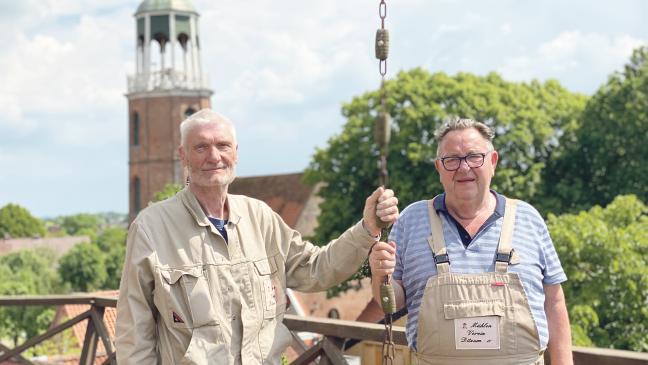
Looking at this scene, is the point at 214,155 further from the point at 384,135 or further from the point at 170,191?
the point at 170,191

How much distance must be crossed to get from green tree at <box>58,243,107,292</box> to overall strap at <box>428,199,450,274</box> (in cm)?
4750

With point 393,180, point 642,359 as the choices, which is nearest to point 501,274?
point 642,359

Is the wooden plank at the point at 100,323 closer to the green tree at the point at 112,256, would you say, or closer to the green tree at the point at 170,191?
the green tree at the point at 170,191

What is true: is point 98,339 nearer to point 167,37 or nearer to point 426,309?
point 426,309

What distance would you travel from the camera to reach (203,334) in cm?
331

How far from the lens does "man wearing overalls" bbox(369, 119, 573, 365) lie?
327 cm

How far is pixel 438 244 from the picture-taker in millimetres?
3346

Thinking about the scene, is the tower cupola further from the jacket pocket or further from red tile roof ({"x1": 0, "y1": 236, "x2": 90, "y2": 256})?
the jacket pocket

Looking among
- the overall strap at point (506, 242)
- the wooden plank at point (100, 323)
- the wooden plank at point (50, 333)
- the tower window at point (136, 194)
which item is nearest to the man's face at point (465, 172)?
the overall strap at point (506, 242)

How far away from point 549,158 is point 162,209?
24365 mm

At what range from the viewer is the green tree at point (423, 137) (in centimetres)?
2481

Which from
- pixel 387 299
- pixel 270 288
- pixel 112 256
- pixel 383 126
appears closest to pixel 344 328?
pixel 270 288

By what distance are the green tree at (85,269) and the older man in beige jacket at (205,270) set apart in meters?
47.2

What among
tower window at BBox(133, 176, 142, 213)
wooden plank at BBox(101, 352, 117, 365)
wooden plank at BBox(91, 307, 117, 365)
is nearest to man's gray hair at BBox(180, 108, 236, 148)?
wooden plank at BBox(101, 352, 117, 365)
